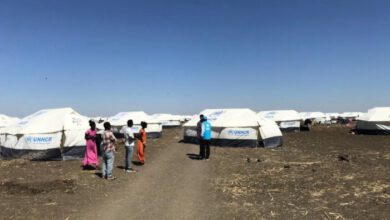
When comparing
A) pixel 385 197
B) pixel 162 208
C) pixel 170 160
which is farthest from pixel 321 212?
pixel 170 160

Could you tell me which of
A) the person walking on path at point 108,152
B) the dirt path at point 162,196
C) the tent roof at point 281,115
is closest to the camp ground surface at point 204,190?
the dirt path at point 162,196

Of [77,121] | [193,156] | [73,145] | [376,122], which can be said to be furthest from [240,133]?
[376,122]

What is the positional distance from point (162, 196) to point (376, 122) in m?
37.0

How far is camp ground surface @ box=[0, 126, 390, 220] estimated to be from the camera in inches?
432

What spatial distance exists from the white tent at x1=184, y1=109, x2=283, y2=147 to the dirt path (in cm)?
866

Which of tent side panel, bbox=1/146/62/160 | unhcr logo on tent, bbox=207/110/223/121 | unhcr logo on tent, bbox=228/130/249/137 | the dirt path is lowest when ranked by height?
the dirt path

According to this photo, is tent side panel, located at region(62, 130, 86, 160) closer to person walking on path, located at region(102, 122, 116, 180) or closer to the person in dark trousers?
the person in dark trousers

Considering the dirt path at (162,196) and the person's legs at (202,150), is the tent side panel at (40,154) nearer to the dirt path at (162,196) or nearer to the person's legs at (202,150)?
the dirt path at (162,196)

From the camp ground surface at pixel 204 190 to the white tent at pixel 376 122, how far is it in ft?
80.2

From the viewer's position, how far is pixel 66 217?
10570 millimetres

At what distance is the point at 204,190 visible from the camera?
1391 centimetres

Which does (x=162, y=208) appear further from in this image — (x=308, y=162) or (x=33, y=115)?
(x=33, y=115)

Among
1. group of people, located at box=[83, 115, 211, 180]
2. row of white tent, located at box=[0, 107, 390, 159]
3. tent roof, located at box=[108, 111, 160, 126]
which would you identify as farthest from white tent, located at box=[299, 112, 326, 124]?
group of people, located at box=[83, 115, 211, 180]

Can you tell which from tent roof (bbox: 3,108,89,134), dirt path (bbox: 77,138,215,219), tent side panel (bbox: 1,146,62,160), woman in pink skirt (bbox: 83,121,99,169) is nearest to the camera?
dirt path (bbox: 77,138,215,219)
